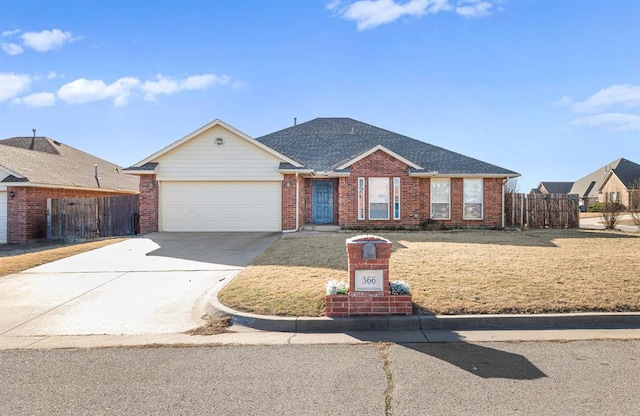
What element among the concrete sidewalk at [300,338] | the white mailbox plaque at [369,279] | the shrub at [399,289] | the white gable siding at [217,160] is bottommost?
the concrete sidewalk at [300,338]

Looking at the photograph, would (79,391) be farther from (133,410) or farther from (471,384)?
(471,384)

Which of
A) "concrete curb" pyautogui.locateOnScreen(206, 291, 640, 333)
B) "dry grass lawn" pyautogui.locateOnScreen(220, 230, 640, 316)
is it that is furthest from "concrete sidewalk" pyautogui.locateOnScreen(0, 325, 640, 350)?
"dry grass lawn" pyautogui.locateOnScreen(220, 230, 640, 316)

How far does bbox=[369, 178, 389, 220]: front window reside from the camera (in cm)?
1794

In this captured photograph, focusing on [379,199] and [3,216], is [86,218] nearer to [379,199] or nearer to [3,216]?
[3,216]

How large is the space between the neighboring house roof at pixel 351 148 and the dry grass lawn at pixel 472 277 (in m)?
6.79

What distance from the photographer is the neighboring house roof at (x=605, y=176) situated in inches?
1681

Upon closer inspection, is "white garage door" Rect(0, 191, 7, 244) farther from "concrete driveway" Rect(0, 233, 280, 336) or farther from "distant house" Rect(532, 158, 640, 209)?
"distant house" Rect(532, 158, 640, 209)

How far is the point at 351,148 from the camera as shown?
21500 mm

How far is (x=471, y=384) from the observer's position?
3.84 meters

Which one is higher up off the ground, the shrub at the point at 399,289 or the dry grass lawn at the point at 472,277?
the shrub at the point at 399,289

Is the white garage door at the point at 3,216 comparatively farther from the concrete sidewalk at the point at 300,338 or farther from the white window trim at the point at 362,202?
the white window trim at the point at 362,202

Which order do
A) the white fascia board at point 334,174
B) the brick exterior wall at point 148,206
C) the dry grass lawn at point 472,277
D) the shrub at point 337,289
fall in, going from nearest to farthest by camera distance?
the shrub at point 337,289, the dry grass lawn at point 472,277, the brick exterior wall at point 148,206, the white fascia board at point 334,174

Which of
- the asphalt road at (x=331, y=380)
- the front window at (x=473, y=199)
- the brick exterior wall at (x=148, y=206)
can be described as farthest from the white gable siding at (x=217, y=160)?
the asphalt road at (x=331, y=380)

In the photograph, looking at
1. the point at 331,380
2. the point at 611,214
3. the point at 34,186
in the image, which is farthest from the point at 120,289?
the point at 611,214
